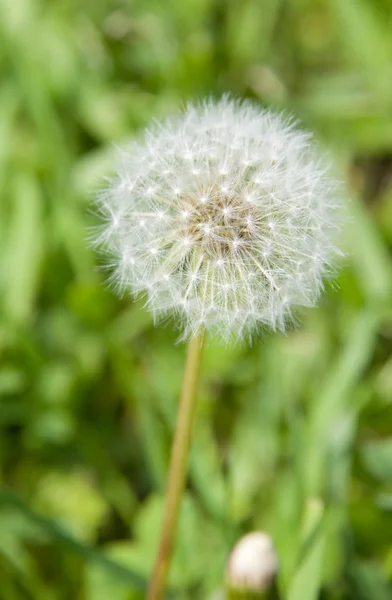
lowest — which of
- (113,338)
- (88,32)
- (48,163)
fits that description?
(113,338)


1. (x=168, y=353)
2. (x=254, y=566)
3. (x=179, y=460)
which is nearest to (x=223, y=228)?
(x=179, y=460)

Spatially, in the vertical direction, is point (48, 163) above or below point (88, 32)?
below

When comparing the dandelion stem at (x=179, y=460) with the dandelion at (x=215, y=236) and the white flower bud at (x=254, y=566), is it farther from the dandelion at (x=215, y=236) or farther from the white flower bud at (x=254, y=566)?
the white flower bud at (x=254, y=566)

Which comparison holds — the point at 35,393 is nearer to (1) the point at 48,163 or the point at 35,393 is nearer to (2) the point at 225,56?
(1) the point at 48,163

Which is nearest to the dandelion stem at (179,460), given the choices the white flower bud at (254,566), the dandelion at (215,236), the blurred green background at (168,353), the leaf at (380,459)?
the dandelion at (215,236)

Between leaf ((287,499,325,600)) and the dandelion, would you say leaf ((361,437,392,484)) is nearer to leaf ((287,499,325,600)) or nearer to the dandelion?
leaf ((287,499,325,600))

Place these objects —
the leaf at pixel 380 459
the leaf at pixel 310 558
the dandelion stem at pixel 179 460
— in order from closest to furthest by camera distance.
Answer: the dandelion stem at pixel 179 460 → the leaf at pixel 310 558 → the leaf at pixel 380 459

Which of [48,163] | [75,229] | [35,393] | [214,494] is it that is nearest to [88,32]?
[48,163]

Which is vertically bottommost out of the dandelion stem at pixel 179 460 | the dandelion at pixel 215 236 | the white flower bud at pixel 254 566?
the white flower bud at pixel 254 566
